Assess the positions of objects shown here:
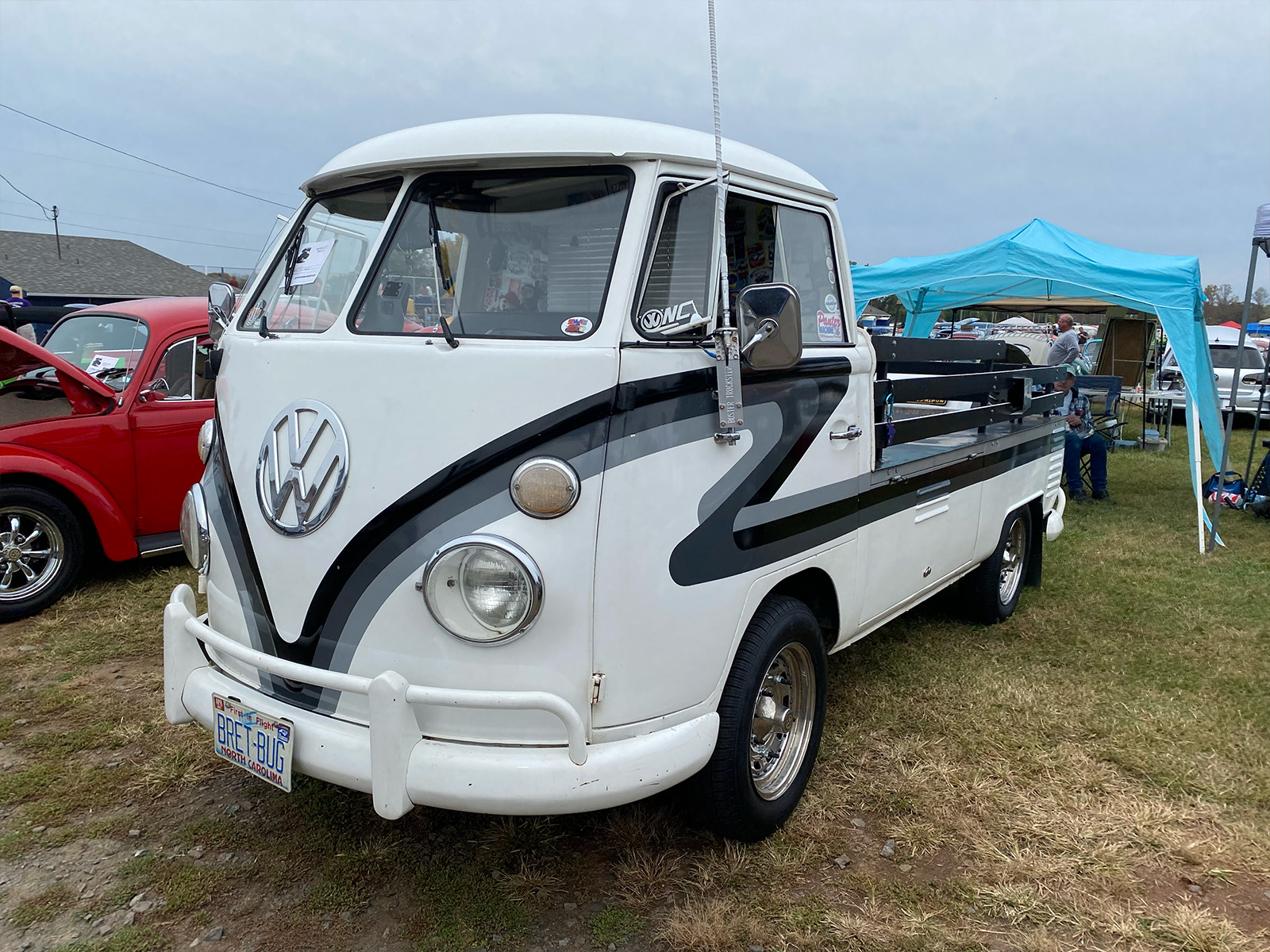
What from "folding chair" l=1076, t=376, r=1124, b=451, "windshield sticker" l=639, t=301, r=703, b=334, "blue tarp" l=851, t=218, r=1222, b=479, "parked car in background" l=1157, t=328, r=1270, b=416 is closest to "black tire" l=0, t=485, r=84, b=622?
"windshield sticker" l=639, t=301, r=703, b=334

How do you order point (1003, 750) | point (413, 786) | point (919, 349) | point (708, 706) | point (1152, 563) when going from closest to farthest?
point (413, 786) → point (708, 706) → point (1003, 750) → point (919, 349) → point (1152, 563)

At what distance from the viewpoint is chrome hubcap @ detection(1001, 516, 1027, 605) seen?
545 centimetres

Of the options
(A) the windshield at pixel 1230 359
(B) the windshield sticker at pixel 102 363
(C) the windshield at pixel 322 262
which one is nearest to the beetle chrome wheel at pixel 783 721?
(C) the windshield at pixel 322 262

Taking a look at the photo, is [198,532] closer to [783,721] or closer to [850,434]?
[783,721]

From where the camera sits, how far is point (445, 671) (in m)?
2.33

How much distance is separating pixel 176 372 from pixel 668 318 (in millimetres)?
4615

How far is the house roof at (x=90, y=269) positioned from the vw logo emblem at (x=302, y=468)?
31.6 meters

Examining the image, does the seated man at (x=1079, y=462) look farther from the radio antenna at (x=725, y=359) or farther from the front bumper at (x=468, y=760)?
the front bumper at (x=468, y=760)

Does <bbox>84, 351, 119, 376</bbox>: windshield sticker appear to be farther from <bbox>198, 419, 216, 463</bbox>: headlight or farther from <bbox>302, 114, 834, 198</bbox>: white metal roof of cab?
<bbox>302, 114, 834, 198</bbox>: white metal roof of cab

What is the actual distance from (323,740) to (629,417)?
3.99 feet

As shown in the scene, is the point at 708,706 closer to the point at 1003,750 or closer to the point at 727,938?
the point at 727,938

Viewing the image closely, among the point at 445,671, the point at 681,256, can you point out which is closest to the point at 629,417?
the point at 681,256

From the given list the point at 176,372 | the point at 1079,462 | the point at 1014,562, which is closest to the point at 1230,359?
the point at 1079,462

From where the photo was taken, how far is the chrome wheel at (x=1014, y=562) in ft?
17.9
